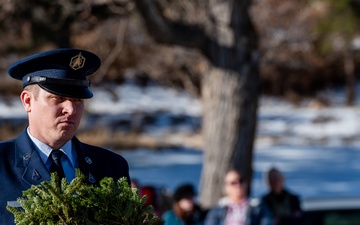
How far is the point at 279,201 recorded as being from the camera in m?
8.71

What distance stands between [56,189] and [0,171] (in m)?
0.40

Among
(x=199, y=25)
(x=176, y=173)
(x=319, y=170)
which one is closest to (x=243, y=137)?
(x=199, y=25)

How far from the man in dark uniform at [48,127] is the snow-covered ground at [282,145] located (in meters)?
12.4

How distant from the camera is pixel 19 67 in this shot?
3350mm

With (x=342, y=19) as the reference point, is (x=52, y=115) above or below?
below

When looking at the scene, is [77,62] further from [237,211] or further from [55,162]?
[237,211]

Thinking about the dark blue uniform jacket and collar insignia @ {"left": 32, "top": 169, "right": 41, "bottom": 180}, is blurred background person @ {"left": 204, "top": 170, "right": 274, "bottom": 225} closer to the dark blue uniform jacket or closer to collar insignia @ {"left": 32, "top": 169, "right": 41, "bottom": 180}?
the dark blue uniform jacket

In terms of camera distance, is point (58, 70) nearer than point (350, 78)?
Yes

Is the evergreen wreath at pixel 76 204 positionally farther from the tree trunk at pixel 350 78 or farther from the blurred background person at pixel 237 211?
the tree trunk at pixel 350 78

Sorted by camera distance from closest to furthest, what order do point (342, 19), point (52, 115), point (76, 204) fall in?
point (76, 204), point (52, 115), point (342, 19)

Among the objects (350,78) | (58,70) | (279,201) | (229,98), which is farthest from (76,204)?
(350,78)

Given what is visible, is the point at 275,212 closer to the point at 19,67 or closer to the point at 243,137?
the point at 243,137

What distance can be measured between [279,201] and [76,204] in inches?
233

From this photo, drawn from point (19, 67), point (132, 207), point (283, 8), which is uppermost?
point (283, 8)
